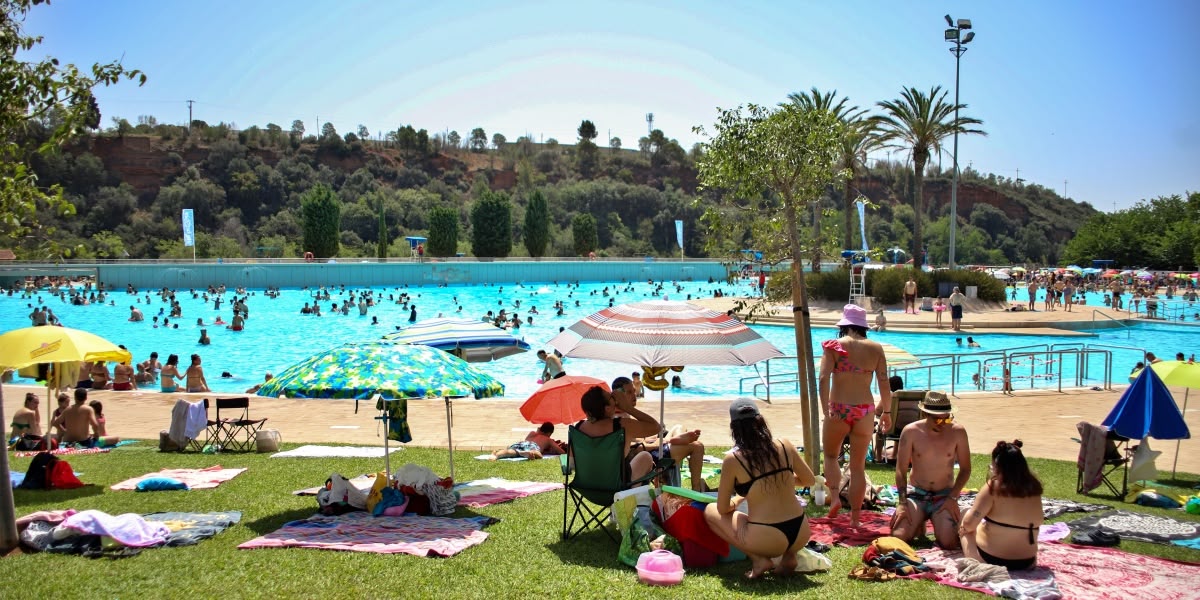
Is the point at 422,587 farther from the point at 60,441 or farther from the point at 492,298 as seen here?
the point at 492,298

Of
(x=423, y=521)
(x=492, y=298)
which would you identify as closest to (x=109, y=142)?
(x=492, y=298)

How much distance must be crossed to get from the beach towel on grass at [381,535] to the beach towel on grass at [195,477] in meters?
2.16

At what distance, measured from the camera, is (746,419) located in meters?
5.02

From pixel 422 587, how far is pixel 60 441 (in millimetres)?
8525

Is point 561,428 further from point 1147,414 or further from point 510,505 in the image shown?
point 1147,414

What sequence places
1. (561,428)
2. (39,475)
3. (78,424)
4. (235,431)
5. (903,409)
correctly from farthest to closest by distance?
(561,428)
(235,431)
(78,424)
(903,409)
(39,475)

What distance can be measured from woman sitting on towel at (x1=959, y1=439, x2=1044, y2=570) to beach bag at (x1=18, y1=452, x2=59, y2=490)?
7877 mm

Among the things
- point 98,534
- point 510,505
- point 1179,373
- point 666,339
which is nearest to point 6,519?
point 98,534

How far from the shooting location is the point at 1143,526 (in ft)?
20.9

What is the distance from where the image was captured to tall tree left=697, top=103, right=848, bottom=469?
25.5 ft

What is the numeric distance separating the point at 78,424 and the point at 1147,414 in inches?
478

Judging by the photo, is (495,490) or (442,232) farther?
(442,232)

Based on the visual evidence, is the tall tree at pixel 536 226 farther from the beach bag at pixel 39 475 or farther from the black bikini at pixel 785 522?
the black bikini at pixel 785 522

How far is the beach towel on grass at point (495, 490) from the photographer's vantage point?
7391 millimetres
